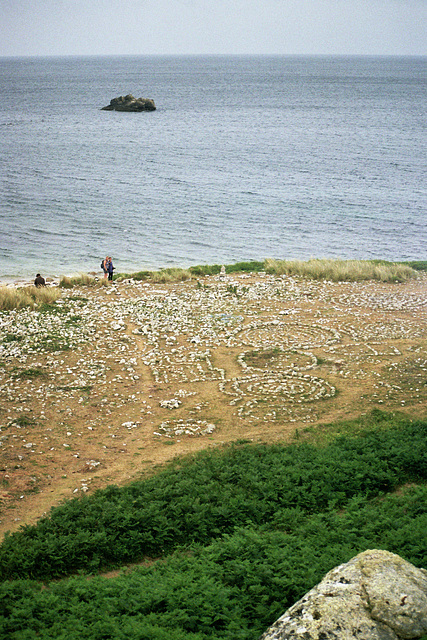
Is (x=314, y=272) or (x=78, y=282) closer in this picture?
(x=78, y=282)

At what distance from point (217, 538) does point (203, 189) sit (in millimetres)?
54984

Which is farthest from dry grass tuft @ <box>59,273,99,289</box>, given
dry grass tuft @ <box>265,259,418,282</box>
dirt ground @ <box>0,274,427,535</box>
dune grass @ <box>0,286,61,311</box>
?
dry grass tuft @ <box>265,259,418,282</box>

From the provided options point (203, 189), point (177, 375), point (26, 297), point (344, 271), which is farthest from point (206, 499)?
point (203, 189)

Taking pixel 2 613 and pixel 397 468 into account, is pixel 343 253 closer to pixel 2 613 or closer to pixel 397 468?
pixel 397 468

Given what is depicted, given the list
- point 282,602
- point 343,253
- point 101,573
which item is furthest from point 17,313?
point 343,253

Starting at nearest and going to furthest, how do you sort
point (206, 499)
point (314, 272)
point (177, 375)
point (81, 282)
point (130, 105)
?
point (206, 499) < point (177, 375) < point (81, 282) < point (314, 272) < point (130, 105)

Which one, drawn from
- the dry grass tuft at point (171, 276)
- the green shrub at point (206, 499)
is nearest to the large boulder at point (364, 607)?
the green shrub at point (206, 499)

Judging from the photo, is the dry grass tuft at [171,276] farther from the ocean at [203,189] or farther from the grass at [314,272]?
the ocean at [203,189]

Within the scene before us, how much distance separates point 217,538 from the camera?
10.3 meters

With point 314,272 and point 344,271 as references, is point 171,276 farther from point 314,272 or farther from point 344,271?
point 344,271

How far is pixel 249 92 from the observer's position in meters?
182

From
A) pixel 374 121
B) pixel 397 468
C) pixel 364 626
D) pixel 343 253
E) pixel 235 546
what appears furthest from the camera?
pixel 374 121

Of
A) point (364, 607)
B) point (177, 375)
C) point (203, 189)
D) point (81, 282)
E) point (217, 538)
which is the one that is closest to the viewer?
point (364, 607)

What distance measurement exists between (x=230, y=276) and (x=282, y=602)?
24522 mm
